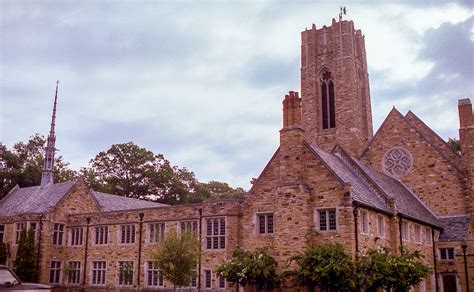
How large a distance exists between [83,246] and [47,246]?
319 centimetres

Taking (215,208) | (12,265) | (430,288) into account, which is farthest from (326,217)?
(12,265)

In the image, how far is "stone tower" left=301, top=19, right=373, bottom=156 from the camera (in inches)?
2061

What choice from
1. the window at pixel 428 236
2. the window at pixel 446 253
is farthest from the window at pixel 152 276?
the window at pixel 446 253

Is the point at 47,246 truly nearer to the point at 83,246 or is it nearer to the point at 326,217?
the point at 83,246

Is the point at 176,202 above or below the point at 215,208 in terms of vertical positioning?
above

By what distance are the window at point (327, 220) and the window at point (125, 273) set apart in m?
15.3

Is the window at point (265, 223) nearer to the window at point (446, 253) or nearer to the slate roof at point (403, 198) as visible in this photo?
the slate roof at point (403, 198)

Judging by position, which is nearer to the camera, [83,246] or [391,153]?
[83,246]

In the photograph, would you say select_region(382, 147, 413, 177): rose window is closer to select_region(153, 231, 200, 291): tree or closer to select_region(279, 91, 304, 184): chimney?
select_region(279, 91, 304, 184): chimney

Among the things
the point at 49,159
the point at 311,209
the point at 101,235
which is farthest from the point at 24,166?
the point at 311,209

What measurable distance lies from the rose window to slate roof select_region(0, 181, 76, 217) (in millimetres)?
27039

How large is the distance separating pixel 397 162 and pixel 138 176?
4046 centimetres

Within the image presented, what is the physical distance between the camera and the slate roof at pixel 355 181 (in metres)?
27.5

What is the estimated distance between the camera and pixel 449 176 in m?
39.9
